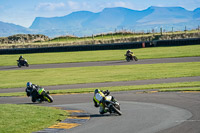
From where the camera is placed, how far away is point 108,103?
55.2 ft

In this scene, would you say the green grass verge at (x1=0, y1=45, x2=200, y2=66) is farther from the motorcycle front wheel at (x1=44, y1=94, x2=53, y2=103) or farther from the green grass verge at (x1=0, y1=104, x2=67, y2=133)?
the green grass verge at (x1=0, y1=104, x2=67, y2=133)

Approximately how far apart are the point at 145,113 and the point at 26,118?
5112 mm

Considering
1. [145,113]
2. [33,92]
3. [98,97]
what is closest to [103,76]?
[33,92]

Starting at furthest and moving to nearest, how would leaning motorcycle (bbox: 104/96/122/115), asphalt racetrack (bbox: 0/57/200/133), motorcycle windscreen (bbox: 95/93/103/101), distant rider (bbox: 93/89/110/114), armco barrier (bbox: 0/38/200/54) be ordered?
armco barrier (bbox: 0/38/200/54) < motorcycle windscreen (bbox: 95/93/103/101) < distant rider (bbox: 93/89/110/114) < leaning motorcycle (bbox: 104/96/122/115) < asphalt racetrack (bbox: 0/57/200/133)

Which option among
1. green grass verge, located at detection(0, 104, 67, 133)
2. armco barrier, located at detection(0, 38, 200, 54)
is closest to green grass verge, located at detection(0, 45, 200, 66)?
armco barrier, located at detection(0, 38, 200, 54)

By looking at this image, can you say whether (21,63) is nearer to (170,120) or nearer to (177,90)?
(177,90)

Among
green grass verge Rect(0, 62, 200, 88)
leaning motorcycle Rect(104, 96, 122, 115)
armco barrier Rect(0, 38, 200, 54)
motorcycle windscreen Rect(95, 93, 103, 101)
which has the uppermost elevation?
armco barrier Rect(0, 38, 200, 54)

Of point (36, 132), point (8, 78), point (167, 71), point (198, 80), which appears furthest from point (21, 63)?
point (36, 132)

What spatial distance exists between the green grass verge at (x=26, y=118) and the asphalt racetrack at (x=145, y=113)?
4.92 feet

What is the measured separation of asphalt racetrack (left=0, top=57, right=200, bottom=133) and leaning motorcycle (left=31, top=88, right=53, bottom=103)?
46 cm

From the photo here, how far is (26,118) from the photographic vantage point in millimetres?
16484

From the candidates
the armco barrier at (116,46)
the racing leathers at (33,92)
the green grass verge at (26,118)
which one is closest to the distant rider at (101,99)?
the green grass verge at (26,118)

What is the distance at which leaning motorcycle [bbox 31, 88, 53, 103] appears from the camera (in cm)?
2370

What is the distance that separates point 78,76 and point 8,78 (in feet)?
28.7
